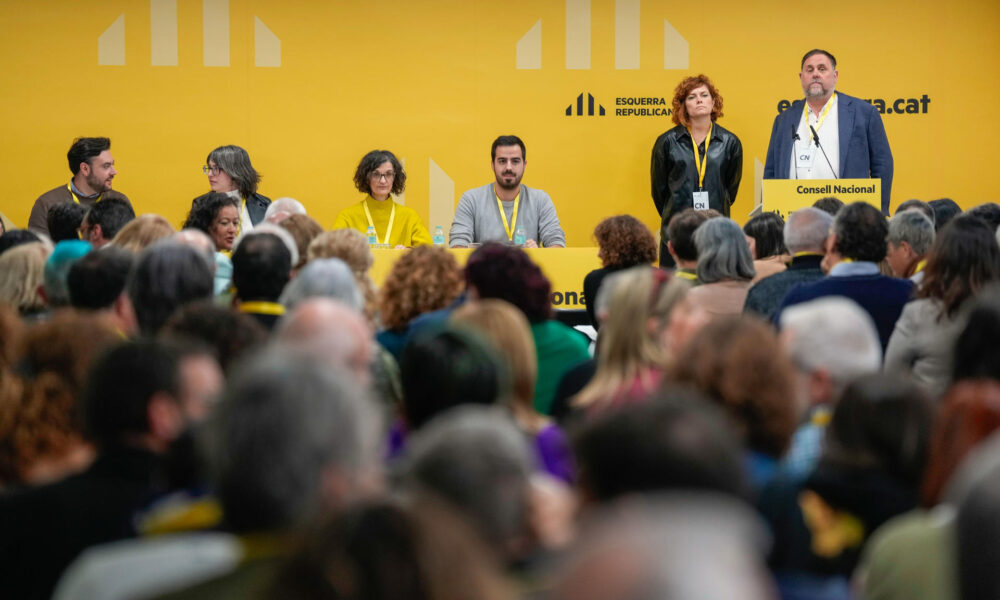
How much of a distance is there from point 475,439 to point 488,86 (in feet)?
28.8

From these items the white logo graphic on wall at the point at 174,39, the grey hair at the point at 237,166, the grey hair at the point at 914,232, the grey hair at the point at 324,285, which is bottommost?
the grey hair at the point at 324,285

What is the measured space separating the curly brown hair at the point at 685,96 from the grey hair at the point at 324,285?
5.89 meters

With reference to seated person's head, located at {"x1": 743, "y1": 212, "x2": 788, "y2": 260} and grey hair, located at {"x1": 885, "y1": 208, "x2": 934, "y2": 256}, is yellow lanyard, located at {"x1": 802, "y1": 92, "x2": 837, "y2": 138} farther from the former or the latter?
grey hair, located at {"x1": 885, "y1": 208, "x2": 934, "y2": 256}

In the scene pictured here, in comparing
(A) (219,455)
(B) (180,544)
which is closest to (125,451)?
(B) (180,544)

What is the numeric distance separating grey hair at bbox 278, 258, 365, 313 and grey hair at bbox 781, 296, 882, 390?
54.5 inches

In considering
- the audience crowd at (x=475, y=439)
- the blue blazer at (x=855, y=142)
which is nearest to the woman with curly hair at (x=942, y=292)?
the audience crowd at (x=475, y=439)

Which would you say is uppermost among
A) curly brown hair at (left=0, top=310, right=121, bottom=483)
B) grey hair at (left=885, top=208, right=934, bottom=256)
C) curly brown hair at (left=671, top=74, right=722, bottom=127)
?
curly brown hair at (left=671, top=74, right=722, bottom=127)

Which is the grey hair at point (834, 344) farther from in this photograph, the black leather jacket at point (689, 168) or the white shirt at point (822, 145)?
the black leather jacket at point (689, 168)

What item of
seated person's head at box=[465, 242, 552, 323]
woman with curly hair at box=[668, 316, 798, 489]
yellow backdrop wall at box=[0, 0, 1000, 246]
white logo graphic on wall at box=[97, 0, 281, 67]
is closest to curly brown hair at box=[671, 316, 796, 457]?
woman with curly hair at box=[668, 316, 798, 489]

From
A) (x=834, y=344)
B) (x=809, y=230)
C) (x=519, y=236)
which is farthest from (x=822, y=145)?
(x=834, y=344)

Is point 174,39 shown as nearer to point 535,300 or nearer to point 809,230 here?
point 809,230

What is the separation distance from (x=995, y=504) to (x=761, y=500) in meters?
0.70

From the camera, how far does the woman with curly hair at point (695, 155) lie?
350 inches

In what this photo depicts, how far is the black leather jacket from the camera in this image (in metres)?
8.91
